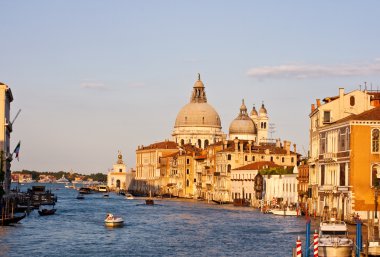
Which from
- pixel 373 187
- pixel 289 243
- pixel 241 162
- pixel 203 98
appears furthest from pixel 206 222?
pixel 203 98

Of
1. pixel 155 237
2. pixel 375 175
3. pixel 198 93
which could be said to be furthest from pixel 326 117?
pixel 198 93

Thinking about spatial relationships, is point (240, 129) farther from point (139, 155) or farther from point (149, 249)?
point (149, 249)

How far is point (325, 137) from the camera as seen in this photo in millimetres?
65188

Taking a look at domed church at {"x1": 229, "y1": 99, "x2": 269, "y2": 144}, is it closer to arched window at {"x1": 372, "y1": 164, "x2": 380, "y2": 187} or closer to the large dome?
the large dome

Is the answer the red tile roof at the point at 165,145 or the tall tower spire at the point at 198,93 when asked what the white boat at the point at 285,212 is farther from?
the tall tower spire at the point at 198,93

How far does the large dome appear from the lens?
172 m

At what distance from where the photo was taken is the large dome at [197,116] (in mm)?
172500

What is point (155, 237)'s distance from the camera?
2152 inches

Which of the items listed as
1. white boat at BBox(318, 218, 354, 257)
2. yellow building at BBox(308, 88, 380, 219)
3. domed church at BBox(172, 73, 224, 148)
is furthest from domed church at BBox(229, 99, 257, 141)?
white boat at BBox(318, 218, 354, 257)

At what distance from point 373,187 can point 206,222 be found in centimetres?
1504

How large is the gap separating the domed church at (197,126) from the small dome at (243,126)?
56.5 ft

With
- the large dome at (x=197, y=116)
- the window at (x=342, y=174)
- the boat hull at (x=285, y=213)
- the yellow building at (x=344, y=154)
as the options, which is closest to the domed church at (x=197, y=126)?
the large dome at (x=197, y=116)

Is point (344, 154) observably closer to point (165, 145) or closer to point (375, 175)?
point (375, 175)

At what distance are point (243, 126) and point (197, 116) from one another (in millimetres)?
21435
